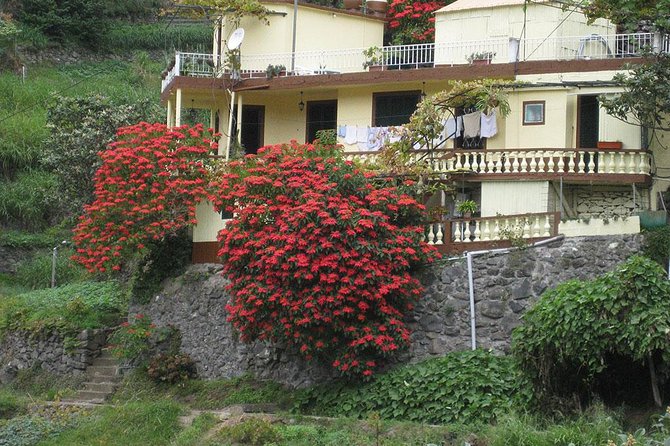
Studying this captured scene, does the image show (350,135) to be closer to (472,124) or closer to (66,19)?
(472,124)

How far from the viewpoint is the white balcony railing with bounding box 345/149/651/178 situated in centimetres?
2602

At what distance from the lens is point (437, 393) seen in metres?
22.6

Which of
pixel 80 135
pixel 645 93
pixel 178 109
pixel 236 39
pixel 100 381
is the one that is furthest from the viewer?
pixel 80 135

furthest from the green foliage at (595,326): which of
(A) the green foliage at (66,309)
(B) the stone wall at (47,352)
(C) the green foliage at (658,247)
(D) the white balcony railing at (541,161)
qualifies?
(A) the green foliage at (66,309)

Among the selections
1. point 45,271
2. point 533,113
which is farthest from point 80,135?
→ point 533,113

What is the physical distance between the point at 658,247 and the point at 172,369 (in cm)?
1056

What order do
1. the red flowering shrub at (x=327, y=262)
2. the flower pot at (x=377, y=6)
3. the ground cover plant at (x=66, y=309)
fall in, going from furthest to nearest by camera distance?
the flower pot at (x=377, y=6), the ground cover plant at (x=66, y=309), the red flowering shrub at (x=327, y=262)

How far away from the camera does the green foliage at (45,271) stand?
36781 mm

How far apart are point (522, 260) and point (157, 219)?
27.4 ft

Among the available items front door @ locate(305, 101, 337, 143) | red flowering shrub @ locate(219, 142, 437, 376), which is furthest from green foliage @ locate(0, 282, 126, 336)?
front door @ locate(305, 101, 337, 143)

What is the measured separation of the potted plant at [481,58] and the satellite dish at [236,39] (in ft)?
19.5

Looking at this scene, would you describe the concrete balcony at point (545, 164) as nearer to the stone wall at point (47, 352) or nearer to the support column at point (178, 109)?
the support column at point (178, 109)

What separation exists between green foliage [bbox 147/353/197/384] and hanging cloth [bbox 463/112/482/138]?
813cm

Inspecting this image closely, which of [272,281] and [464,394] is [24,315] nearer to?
[272,281]
